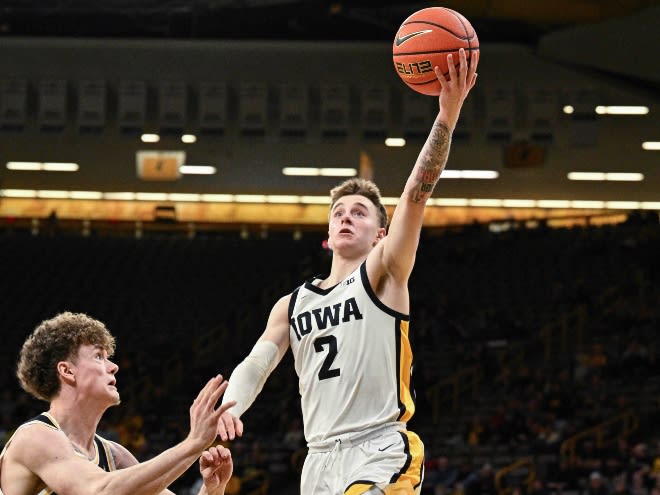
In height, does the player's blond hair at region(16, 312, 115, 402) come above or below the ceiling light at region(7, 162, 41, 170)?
below

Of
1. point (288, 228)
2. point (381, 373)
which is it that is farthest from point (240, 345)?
point (381, 373)

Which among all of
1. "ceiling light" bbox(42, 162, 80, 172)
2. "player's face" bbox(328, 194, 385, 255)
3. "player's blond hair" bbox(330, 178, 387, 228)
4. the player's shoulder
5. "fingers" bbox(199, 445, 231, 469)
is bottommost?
"fingers" bbox(199, 445, 231, 469)

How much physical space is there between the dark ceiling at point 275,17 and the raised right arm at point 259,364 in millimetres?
16407

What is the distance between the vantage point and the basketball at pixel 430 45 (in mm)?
5637

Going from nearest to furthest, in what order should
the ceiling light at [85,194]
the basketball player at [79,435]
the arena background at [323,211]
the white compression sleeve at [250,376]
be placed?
the basketball player at [79,435]
the white compression sleeve at [250,376]
the arena background at [323,211]
the ceiling light at [85,194]

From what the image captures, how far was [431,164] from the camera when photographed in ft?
17.7

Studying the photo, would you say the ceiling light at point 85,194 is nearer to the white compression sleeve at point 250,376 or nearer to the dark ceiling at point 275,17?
the dark ceiling at point 275,17

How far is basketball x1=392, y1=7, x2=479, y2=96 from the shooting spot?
18.5 feet

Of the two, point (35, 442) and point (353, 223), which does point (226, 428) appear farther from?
point (353, 223)

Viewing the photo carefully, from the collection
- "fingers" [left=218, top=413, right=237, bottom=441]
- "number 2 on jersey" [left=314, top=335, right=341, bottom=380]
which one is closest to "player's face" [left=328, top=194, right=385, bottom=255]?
"number 2 on jersey" [left=314, top=335, right=341, bottom=380]

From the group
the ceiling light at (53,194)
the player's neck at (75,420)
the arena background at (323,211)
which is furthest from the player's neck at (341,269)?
the ceiling light at (53,194)

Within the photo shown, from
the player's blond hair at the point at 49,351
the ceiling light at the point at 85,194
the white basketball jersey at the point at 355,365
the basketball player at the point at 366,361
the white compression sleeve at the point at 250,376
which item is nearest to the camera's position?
the player's blond hair at the point at 49,351

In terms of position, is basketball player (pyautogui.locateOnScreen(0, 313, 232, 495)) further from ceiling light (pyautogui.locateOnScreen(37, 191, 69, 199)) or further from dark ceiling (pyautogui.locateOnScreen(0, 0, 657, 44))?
ceiling light (pyautogui.locateOnScreen(37, 191, 69, 199))

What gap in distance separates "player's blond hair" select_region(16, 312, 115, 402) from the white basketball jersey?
1.14 m
